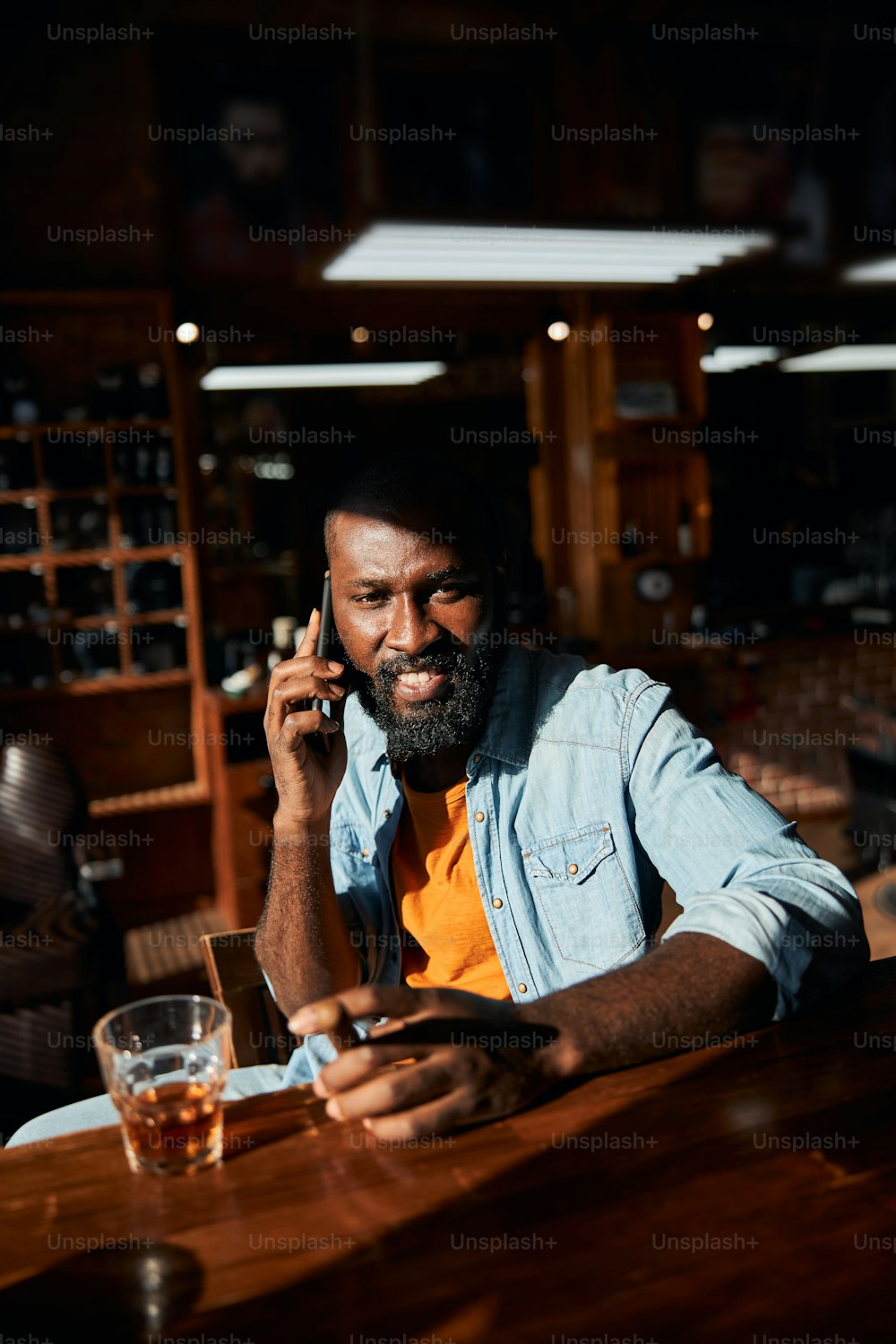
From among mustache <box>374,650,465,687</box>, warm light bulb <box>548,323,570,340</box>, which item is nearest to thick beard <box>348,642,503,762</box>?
mustache <box>374,650,465,687</box>

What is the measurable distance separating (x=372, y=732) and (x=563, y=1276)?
1.19m

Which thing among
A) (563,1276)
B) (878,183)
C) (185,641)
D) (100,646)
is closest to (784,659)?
(878,183)

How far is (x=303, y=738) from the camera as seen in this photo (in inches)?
64.7

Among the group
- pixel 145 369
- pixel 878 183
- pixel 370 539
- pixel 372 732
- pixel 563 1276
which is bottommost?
pixel 563 1276

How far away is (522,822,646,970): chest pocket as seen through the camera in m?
1.57

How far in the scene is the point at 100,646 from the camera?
4.78 metres

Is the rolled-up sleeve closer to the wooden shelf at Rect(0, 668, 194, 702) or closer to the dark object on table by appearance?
the dark object on table

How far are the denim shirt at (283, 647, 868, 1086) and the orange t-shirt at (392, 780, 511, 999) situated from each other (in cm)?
3

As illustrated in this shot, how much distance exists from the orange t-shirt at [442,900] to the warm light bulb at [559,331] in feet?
13.8

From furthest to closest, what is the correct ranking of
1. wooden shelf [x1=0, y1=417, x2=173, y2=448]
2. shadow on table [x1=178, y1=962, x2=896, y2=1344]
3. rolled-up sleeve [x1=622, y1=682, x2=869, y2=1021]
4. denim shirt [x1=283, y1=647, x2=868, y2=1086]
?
wooden shelf [x1=0, y1=417, x2=173, y2=448] → denim shirt [x1=283, y1=647, x2=868, y2=1086] → rolled-up sleeve [x1=622, y1=682, x2=869, y2=1021] → shadow on table [x1=178, y1=962, x2=896, y2=1344]

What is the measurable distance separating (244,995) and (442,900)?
36cm

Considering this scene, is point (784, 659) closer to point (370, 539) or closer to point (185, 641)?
point (185, 641)

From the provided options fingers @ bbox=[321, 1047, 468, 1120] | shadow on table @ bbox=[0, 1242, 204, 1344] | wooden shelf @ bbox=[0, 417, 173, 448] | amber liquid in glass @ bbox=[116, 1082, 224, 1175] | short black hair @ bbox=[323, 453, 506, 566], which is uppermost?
wooden shelf @ bbox=[0, 417, 173, 448]

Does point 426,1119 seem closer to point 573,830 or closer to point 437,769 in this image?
point 573,830
